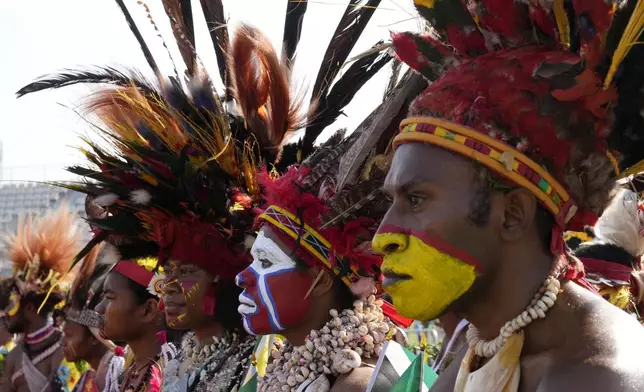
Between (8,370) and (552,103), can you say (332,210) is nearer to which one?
(552,103)

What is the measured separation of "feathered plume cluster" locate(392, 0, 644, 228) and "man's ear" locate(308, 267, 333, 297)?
1.70 m

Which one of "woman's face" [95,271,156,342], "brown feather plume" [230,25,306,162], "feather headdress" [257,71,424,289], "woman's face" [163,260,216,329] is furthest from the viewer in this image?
"woman's face" [95,271,156,342]

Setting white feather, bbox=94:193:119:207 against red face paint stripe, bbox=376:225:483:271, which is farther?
white feather, bbox=94:193:119:207

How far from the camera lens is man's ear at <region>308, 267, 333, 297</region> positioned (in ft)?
13.8

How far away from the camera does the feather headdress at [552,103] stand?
2.41m

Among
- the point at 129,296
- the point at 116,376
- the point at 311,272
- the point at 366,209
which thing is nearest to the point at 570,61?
the point at 366,209

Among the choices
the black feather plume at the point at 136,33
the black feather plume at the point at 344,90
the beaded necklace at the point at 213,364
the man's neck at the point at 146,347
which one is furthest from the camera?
the man's neck at the point at 146,347

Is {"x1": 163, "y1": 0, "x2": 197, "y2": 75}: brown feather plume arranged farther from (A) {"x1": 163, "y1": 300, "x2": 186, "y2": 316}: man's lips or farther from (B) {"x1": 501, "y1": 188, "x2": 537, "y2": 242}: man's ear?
(B) {"x1": 501, "y1": 188, "x2": 537, "y2": 242}: man's ear

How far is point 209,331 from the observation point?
17.7ft

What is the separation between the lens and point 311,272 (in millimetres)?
4227

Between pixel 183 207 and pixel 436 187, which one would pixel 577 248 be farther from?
pixel 436 187

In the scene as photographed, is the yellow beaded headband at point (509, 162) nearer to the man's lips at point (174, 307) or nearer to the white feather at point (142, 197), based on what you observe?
the man's lips at point (174, 307)

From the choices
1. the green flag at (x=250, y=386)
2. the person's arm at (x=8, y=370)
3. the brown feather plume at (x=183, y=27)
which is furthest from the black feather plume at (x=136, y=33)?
the person's arm at (x=8, y=370)

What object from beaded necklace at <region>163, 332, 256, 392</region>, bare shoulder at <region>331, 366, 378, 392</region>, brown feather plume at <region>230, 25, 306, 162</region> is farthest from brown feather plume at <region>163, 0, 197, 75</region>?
bare shoulder at <region>331, 366, 378, 392</region>
